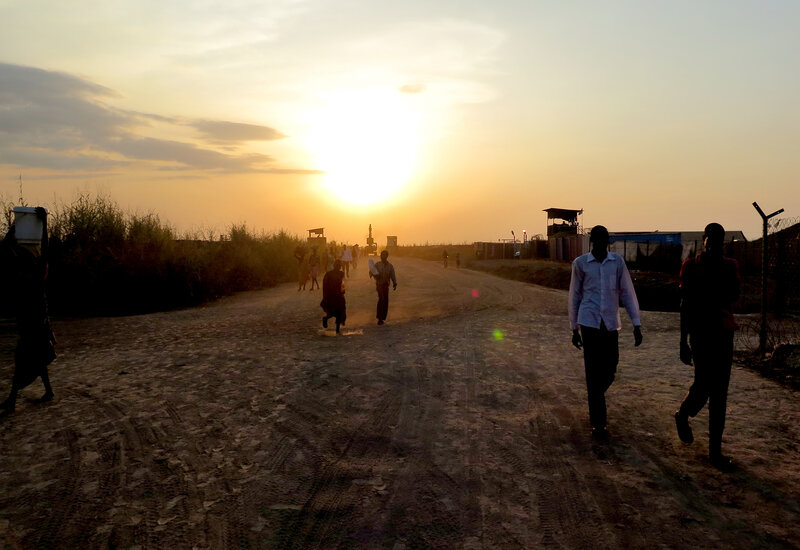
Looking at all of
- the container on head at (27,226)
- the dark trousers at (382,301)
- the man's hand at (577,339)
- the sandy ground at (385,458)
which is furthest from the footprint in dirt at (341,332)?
the man's hand at (577,339)

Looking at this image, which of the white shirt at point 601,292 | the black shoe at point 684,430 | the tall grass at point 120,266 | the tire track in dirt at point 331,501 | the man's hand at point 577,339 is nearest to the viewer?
the tire track in dirt at point 331,501

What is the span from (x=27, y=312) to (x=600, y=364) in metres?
6.59

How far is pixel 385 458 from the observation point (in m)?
4.59

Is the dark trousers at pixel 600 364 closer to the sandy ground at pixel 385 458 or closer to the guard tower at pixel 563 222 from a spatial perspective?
the sandy ground at pixel 385 458

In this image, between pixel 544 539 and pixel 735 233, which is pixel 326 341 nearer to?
pixel 544 539

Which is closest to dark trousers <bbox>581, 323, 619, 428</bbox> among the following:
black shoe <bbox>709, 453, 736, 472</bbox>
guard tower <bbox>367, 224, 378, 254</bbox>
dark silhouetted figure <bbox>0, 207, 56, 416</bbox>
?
black shoe <bbox>709, 453, 736, 472</bbox>

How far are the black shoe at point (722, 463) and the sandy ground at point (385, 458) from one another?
7cm

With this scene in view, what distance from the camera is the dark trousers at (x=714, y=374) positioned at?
4.41m

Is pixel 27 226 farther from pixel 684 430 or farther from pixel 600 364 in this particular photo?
pixel 684 430

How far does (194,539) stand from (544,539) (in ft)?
7.25

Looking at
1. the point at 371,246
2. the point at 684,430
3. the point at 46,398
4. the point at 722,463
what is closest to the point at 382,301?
the point at 46,398

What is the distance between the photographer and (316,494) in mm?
3898

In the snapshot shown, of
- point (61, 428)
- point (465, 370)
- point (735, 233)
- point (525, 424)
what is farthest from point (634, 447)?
point (735, 233)

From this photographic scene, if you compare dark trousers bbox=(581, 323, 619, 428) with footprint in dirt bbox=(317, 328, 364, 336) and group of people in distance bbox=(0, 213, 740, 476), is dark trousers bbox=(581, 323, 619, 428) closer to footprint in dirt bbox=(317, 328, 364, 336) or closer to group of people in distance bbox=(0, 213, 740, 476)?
group of people in distance bbox=(0, 213, 740, 476)
